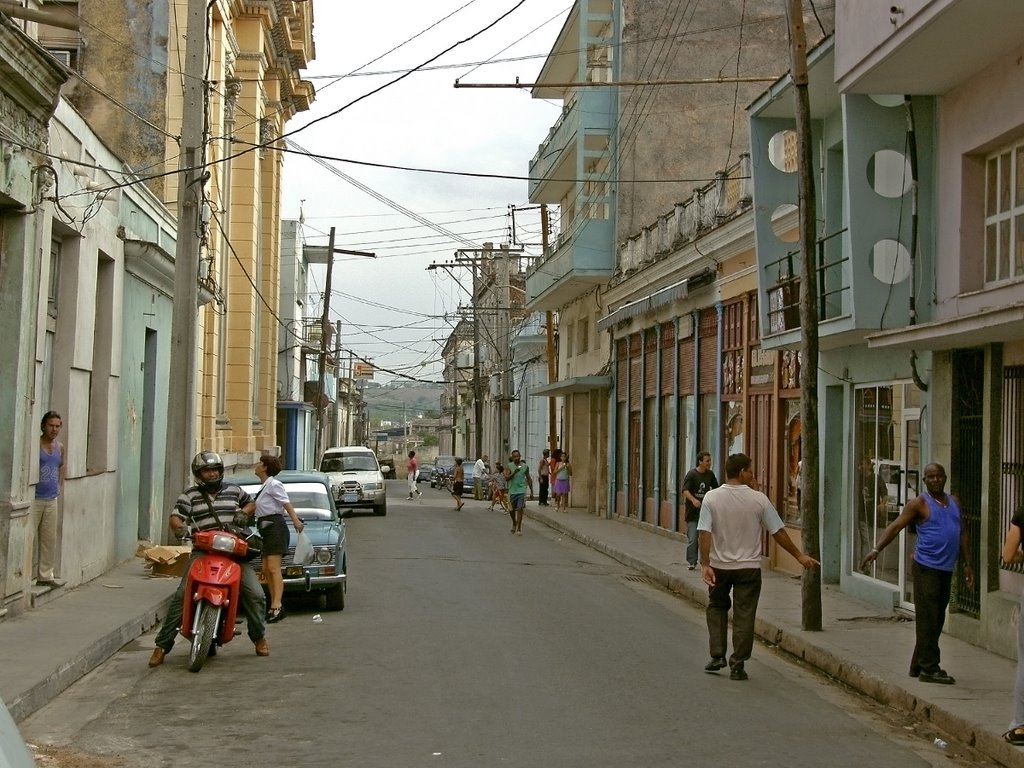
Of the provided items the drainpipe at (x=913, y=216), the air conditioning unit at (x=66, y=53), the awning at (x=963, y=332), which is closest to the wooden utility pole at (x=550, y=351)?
the air conditioning unit at (x=66, y=53)

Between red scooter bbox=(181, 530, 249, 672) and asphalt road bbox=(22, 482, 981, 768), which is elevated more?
red scooter bbox=(181, 530, 249, 672)

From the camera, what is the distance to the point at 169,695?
10078mm

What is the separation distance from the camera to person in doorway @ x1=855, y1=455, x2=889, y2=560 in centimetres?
1683

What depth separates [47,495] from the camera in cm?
1486

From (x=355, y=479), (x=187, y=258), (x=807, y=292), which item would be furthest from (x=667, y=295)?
(x=807, y=292)

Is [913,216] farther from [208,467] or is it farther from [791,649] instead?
[208,467]

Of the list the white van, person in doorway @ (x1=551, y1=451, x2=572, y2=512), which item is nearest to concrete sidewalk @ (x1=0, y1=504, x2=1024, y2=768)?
the white van

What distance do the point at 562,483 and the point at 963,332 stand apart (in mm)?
28121

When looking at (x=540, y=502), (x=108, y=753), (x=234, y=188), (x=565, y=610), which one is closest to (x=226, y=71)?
(x=234, y=188)

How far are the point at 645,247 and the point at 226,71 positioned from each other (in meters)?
10.8

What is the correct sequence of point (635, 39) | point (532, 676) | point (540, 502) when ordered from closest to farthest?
point (532, 676) < point (635, 39) < point (540, 502)

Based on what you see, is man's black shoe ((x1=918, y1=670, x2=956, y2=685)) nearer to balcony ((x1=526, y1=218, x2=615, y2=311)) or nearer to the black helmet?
the black helmet

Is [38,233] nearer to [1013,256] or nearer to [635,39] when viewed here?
[1013,256]

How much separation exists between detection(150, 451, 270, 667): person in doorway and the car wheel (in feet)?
11.2
